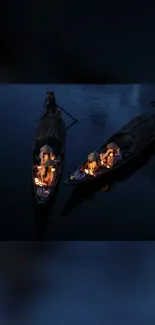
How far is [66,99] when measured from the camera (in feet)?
3.99

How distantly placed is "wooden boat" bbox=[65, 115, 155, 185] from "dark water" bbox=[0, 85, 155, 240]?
3cm

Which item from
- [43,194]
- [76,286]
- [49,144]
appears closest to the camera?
[76,286]

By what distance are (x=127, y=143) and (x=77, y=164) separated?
0.40 feet

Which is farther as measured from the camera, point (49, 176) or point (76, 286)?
point (49, 176)

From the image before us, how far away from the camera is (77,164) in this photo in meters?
1.06

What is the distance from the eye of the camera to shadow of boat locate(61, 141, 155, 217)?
98 cm
